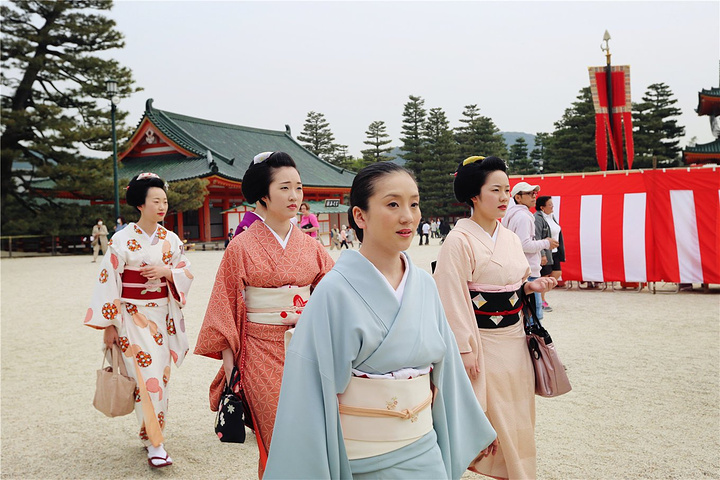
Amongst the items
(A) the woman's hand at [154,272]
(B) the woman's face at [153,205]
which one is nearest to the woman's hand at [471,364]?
(A) the woman's hand at [154,272]

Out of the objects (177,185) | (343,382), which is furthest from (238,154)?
(343,382)

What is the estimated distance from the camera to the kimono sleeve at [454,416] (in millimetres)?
1993

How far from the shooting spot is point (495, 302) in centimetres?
304

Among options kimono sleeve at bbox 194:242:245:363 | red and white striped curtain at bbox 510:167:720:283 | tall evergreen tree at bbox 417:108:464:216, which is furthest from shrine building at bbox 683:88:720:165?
kimono sleeve at bbox 194:242:245:363

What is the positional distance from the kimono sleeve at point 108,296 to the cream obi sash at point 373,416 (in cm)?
245

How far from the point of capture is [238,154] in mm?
34281

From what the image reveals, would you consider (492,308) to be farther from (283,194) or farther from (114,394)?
(114,394)

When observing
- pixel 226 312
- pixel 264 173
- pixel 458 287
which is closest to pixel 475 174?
pixel 458 287

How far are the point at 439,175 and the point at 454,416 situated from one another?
126 ft

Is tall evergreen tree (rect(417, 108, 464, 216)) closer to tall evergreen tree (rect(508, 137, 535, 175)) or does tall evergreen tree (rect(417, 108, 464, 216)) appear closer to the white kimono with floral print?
tall evergreen tree (rect(508, 137, 535, 175))

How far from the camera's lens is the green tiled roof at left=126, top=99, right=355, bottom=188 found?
2819 centimetres

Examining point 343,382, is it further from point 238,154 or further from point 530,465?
point 238,154

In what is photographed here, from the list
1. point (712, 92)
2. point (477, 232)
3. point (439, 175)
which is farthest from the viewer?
point (439, 175)

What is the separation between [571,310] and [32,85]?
2352 centimetres
